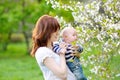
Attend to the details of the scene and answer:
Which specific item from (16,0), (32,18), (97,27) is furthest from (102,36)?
(16,0)

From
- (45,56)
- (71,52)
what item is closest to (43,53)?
(45,56)

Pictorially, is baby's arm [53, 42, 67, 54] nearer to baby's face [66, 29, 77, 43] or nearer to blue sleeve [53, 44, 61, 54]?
blue sleeve [53, 44, 61, 54]

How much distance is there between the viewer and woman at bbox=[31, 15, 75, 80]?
4555 millimetres

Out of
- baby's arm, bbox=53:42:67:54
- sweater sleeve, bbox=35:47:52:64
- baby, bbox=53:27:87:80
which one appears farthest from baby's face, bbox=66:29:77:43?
sweater sleeve, bbox=35:47:52:64

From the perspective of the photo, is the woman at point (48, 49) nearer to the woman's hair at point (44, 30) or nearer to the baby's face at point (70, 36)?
the woman's hair at point (44, 30)

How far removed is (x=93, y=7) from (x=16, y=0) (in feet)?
53.5

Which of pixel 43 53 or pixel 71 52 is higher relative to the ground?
pixel 43 53

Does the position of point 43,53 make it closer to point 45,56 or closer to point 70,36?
point 45,56

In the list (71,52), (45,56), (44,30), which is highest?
(44,30)

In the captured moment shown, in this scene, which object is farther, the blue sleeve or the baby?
the baby

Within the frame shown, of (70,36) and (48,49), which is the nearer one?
(48,49)

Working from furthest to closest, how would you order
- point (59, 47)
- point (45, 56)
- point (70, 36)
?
point (70, 36)
point (59, 47)
point (45, 56)

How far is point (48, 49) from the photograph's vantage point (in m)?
4.66

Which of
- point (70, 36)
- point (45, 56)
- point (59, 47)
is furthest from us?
point (70, 36)
